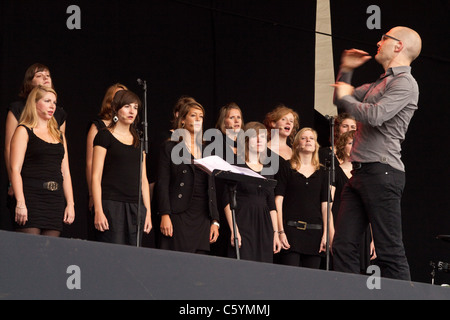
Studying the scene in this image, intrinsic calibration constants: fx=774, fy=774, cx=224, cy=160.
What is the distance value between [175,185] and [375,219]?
1.65 metres

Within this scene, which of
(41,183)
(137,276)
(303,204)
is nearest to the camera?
(137,276)

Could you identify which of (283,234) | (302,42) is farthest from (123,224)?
(302,42)

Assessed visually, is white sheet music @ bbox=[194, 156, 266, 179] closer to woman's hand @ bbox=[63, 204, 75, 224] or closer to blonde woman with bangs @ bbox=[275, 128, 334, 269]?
woman's hand @ bbox=[63, 204, 75, 224]

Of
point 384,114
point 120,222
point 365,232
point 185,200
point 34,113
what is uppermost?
point 34,113

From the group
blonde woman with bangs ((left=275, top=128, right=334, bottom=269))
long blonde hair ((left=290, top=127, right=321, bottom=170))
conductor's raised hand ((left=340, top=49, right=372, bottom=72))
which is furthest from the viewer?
long blonde hair ((left=290, top=127, right=321, bottom=170))

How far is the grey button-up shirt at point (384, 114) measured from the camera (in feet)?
11.5

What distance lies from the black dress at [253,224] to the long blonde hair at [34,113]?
126cm

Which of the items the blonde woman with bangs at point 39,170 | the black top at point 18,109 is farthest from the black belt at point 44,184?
the black top at point 18,109

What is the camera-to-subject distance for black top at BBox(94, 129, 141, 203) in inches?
177

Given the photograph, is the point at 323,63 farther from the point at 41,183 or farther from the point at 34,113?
the point at 41,183

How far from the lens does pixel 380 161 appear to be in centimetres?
351

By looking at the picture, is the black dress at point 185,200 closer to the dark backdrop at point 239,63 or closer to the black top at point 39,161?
the black top at point 39,161

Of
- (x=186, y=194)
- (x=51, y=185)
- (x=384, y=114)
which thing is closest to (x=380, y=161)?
(x=384, y=114)

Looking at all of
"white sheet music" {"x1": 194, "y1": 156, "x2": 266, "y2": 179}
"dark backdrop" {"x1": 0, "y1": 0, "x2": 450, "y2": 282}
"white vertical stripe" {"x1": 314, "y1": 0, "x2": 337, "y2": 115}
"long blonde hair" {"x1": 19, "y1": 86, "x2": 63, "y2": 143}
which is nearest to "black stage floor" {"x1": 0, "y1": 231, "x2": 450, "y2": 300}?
"white sheet music" {"x1": 194, "y1": 156, "x2": 266, "y2": 179}
